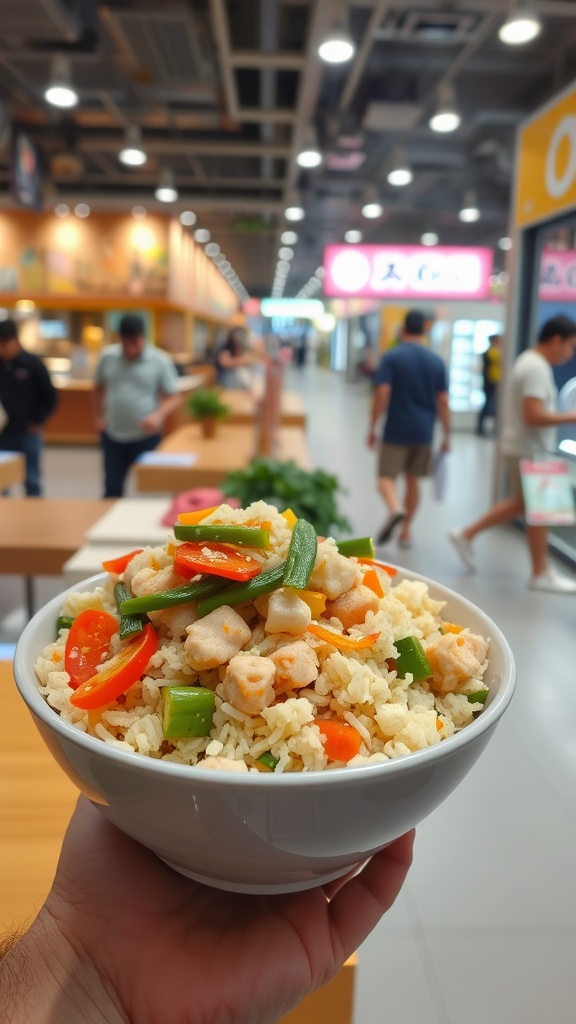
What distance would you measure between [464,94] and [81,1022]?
32.9 feet

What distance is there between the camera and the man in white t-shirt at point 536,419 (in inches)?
169

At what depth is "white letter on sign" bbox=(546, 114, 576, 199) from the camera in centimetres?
480

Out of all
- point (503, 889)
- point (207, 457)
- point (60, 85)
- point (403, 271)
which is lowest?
point (503, 889)

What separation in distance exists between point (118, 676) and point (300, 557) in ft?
0.71

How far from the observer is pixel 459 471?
8.95m

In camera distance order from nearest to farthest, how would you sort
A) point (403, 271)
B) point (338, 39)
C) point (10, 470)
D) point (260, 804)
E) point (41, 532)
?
point (260, 804) < point (41, 532) < point (10, 470) < point (338, 39) < point (403, 271)

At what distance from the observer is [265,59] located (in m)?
5.82

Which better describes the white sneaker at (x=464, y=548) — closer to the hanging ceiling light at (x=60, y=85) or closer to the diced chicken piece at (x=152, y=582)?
the diced chicken piece at (x=152, y=582)

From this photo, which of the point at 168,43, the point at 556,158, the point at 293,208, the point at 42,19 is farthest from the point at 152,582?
the point at 293,208

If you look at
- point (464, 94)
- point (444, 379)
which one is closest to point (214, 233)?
point (464, 94)

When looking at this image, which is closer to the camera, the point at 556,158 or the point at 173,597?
the point at 173,597

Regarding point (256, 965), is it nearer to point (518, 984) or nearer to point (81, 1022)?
point (81, 1022)

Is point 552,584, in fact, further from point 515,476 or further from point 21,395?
point 21,395

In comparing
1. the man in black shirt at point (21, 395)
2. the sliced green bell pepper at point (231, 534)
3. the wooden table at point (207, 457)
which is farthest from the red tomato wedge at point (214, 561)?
the man in black shirt at point (21, 395)
